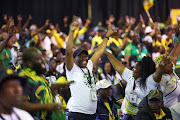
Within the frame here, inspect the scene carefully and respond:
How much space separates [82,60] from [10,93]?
7.80 ft

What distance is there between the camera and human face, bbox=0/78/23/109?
249cm

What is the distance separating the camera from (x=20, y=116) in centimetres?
259

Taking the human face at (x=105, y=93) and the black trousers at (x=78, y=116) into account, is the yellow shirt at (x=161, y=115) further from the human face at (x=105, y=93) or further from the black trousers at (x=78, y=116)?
the human face at (x=105, y=93)

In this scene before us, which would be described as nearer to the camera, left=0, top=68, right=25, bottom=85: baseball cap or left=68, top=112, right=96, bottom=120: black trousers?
left=0, top=68, right=25, bottom=85: baseball cap

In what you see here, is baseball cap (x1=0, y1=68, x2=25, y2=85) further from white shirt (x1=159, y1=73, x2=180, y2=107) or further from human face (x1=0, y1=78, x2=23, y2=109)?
white shirt (x1=159, y1=73, x2=180, y2=107)

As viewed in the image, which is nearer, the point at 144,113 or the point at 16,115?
the point at 16,115

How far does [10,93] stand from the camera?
97.7 inches

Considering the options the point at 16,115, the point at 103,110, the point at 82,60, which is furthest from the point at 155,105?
the point at 16,115

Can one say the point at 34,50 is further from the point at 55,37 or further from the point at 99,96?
the point at 55,37

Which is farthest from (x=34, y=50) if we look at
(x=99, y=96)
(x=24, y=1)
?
(x=24, y=1)

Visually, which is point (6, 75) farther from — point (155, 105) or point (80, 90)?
point (155, 105)

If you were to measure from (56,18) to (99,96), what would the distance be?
49.2ft

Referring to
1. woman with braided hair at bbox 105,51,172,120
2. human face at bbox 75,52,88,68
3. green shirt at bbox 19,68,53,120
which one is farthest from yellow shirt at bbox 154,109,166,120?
green shirt at bbox 19,68,53,120

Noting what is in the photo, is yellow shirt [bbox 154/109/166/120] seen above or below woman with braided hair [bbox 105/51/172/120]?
below
